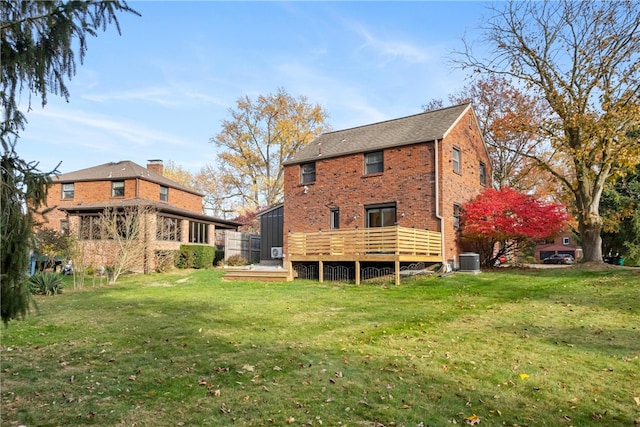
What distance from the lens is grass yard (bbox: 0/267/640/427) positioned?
4.14m

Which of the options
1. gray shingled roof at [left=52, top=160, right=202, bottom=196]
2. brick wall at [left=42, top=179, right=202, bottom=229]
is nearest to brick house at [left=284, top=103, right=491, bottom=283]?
brick wall at [left=42, top=179, right=202, bottom=229]

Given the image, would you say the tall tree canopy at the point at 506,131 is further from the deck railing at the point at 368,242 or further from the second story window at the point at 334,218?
the deck railing at the point at 368,242

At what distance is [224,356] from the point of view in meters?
6.01

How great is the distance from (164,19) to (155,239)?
1529 centimetres

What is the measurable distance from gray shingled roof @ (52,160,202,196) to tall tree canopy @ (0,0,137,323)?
24.5 m

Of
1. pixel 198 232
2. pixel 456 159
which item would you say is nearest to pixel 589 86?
pixel 456 159

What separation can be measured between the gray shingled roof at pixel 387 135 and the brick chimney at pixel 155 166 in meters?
14.5

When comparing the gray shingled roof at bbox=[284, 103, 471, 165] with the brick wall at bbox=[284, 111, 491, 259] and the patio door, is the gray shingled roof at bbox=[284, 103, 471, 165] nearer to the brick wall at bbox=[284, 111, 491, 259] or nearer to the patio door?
the brick wall at bbox=[284, 111, 491, 259]

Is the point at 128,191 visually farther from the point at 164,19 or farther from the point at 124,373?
the point at 124,373

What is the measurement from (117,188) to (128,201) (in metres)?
3.12

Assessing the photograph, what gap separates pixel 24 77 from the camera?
3756 millimetres

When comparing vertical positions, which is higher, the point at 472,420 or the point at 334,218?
the point at 334,218

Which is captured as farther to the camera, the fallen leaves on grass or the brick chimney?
the brick chimney

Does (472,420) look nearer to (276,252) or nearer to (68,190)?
(276,252)
